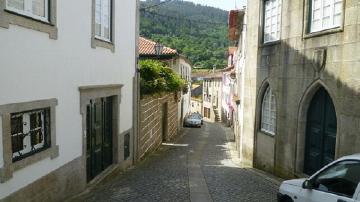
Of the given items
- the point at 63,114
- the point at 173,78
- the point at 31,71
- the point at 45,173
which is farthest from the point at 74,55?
the point at 173,78

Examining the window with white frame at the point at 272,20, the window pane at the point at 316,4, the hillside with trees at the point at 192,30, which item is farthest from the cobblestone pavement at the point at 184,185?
the hillside with trees at the point at 192,30

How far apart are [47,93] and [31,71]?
0.78 metres

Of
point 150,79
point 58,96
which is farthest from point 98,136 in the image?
point 150,79

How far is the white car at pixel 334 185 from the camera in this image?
5.63m

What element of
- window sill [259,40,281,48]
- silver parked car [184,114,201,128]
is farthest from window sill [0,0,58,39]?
silver parked car [184,114,201,128]

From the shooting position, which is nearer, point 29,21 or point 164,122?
point 29,21

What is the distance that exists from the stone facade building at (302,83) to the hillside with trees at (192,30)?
22.0 metres

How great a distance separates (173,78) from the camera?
69.9ft

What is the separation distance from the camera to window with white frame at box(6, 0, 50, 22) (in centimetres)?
682

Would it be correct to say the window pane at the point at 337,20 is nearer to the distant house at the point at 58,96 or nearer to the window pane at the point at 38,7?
the distant house at the point at 58,96

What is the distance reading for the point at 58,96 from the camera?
8508mm

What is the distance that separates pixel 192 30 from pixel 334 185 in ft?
207

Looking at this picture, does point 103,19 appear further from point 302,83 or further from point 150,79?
point 150,79

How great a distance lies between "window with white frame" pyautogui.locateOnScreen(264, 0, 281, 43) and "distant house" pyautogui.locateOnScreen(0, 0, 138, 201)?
4829mm
